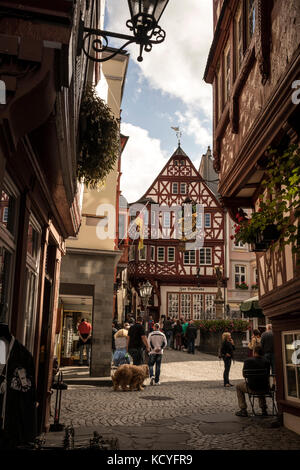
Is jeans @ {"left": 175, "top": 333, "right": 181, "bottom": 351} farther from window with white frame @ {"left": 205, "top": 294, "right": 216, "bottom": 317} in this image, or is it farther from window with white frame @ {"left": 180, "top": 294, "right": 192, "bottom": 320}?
window with white frame @ {"left": 205, "top": 294, "right": 216, "bottom": 317}

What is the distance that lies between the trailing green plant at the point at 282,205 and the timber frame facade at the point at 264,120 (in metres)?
0.50

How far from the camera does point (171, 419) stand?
28.1ft

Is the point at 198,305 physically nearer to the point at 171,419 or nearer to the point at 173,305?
the point at 173,305

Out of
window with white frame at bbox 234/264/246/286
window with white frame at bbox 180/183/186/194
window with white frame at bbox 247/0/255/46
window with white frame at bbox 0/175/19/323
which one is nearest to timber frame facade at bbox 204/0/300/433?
window with white frame at bbox 247/0/255/46

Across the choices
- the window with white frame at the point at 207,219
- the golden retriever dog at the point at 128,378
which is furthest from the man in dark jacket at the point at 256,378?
the window with white frame at the point at 207,219

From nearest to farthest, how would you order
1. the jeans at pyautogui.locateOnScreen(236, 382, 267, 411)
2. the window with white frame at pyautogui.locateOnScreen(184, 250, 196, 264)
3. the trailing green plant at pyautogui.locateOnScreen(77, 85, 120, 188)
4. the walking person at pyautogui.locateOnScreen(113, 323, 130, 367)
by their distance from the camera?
the trailing green plant at pyautogui.locateOnScreen(77, 85, 120, 188)
the jeans at pyautogui.locateOnScreen(236, 382, 267, 411)
the walking person at pyautogui.locateOnScreen(113, 323, 130, 367)
the window with white frame at pyautogui.locateOnScreen(184, 250, 196, 264)

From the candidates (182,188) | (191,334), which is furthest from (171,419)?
(182,188)

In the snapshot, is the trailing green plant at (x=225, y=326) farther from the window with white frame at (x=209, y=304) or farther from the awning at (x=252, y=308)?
the window with white frame at (x=209, y=304)

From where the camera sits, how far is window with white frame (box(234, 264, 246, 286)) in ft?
125

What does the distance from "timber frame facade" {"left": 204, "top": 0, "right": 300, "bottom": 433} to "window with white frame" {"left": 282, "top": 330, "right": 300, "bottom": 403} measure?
0.05 feet

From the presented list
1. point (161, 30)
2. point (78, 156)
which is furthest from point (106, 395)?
point (161, 30)

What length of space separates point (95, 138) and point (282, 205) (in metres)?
2.63

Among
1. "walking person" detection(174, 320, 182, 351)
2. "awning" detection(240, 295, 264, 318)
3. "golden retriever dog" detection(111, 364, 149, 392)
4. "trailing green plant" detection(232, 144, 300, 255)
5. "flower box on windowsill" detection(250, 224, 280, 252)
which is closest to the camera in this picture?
"trailing green plant" detection(232, 144, 300, 255)

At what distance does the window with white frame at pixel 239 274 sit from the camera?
3801 centimetres
